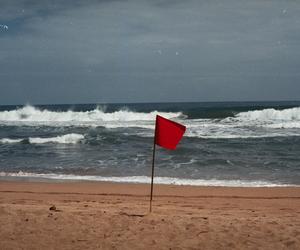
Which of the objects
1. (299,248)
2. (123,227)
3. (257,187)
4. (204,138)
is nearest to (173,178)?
(257,187)

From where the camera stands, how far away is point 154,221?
6648 mm

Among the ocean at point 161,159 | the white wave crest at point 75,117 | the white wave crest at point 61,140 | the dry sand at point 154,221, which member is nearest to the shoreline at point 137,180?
the ocean at point 161,159

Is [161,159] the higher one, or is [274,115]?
[274,115]

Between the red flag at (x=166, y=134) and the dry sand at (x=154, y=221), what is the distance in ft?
4.04

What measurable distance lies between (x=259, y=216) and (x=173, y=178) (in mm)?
5344

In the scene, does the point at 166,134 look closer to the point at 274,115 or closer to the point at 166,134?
the point at 166,134

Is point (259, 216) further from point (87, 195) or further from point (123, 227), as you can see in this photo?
point (87, 195)

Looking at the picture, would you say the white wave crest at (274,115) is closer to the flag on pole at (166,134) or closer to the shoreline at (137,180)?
the shoreline at (137,180)

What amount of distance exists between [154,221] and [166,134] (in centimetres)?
148

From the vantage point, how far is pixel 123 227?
20.7ft

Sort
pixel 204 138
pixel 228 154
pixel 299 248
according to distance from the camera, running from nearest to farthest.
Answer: pixel 299 248, pixel 228 154, pixel 204 138

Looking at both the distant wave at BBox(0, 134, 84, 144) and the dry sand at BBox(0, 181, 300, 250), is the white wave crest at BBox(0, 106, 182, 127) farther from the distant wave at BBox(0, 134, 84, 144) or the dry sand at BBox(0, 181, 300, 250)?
the dry sand at BBox(0, 181, 300, 250)

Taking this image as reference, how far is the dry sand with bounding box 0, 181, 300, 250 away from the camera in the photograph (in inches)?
222

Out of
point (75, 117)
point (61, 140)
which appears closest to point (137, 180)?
point (61, 140)
